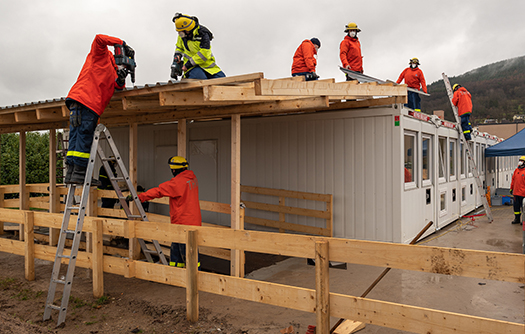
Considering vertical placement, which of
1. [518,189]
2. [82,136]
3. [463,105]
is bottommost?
[518,189]

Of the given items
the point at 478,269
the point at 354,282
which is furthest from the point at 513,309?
the point at 478,269

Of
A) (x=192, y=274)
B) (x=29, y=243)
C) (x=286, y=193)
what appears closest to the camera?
(x=192, y=274)

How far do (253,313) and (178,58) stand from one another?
4295mm

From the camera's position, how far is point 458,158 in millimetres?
12227

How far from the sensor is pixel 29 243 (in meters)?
6.40

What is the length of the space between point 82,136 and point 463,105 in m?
10.5

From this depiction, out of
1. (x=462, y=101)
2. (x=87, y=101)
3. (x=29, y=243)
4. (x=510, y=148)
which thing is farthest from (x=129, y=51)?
(x=510, y=148)

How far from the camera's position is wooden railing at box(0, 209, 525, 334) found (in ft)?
10.7

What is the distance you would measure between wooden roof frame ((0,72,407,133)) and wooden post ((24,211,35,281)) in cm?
175

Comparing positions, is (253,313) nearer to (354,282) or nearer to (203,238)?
(203,238)

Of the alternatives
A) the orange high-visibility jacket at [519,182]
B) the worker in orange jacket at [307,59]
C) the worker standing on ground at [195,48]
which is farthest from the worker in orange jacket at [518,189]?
the worker standing on ground at [195,48]

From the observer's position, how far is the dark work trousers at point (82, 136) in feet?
17.2

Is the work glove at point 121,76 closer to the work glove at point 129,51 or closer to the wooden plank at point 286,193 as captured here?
the work glove at point 129,51

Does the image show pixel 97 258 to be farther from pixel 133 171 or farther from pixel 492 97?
pixel 492 97
